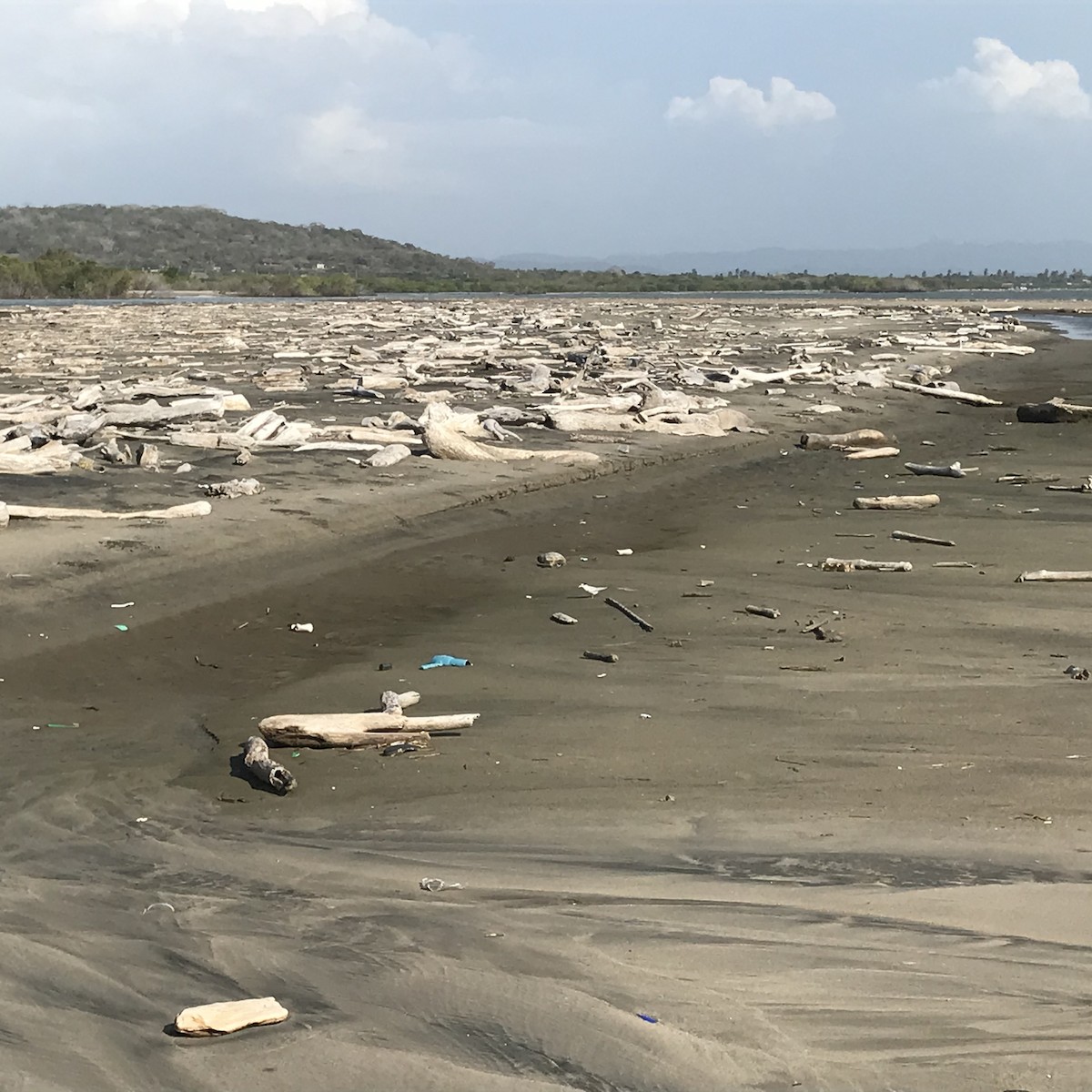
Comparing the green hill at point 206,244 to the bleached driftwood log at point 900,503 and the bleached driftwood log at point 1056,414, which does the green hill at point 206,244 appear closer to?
the bleached driftwood log at point 1056,414

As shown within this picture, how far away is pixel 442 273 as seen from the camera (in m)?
135

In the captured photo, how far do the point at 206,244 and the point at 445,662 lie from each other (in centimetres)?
13718

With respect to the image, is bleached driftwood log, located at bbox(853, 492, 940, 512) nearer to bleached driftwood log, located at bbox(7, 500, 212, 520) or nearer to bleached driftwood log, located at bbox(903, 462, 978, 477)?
bleached driftwood log, located at bbox(903, 462, 978, 477)

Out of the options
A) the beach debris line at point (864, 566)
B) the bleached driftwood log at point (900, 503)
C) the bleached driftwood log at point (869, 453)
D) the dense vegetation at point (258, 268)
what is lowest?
the beach debris line at point (864, 566)

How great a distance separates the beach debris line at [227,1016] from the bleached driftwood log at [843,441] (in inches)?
524

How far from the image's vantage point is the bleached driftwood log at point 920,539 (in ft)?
33.8

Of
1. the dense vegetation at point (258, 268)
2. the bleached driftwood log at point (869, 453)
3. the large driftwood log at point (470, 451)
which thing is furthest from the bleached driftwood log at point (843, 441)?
the dense vegetation at point (258, 268)

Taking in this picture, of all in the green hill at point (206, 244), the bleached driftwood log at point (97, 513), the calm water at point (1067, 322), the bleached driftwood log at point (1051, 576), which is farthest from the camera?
the green hill at point (206, 244)

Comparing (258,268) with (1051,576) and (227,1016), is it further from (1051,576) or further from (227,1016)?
(227,1016)

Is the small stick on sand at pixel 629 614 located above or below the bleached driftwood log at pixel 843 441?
below

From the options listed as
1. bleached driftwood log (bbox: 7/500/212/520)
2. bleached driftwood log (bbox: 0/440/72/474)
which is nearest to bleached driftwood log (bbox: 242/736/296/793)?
bleached driftwood log (bbox: 7/500/212/520)

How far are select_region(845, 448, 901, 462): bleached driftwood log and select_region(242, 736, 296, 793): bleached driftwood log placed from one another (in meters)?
10.9

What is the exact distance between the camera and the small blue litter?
23.7 ft

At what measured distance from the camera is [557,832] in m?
4.98
